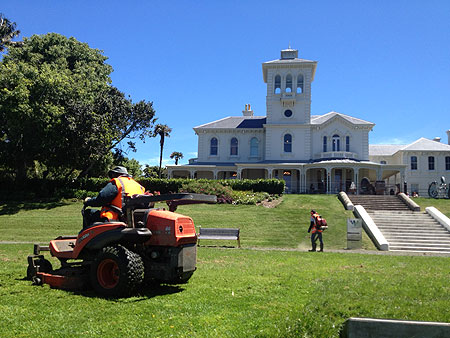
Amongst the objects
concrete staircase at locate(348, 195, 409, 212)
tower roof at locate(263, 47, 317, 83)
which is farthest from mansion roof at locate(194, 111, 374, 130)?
Answer: concrete staircase at locate(348, 195, 409, 212)

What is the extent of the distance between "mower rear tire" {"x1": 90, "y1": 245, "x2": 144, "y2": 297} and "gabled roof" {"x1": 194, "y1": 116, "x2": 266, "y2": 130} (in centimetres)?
3816

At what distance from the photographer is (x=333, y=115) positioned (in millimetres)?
41500

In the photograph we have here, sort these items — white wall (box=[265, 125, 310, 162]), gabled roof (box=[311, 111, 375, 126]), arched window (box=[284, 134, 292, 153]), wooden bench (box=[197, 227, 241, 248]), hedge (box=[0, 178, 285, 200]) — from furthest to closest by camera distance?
arched window (box=[284, 134, 292, 153])
white wall (box=[265, 125, 310, 162])
gabled roof (box=[311, 111, 375, 126])
hedge (box=[0, 178, 285, 200])
wooden bench (box=[197, 227, 241, 248])

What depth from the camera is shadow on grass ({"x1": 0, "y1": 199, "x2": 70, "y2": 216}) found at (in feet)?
85.7

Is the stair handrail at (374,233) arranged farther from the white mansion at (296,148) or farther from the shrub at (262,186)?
the white mansion at (296,148)

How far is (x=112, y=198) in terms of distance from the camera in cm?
667

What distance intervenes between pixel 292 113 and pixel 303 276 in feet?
117

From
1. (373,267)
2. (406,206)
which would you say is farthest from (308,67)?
(373,267)

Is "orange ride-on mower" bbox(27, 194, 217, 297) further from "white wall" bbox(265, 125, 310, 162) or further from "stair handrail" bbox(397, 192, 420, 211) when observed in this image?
"white wall" bbox(265, 125, 310, 162)

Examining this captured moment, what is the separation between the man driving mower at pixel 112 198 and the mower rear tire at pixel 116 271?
0.60 metres

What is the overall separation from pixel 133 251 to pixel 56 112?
79.2 feet

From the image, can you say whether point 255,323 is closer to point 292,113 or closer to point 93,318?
point 93,318

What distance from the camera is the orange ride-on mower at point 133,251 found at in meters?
6.22

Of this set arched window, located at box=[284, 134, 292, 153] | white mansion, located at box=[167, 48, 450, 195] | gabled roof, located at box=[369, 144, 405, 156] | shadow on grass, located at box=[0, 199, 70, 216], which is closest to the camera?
shadow on grass, located at box=[0, 199, 70, 216]
